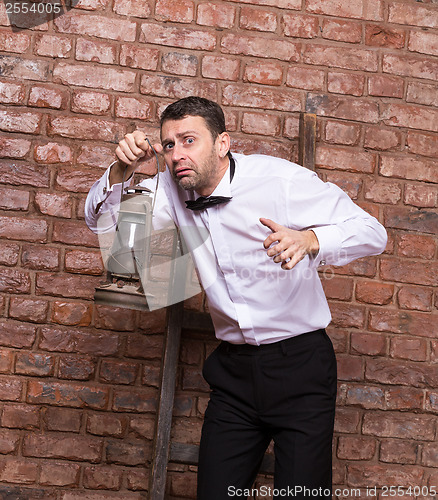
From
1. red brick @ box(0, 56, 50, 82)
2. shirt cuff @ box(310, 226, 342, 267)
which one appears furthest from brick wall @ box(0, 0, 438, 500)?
shirt cuff @ box(310, 226, 342, 267)

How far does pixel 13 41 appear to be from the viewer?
7.15 ft

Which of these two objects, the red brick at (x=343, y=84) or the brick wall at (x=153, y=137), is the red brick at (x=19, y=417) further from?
the red brick at (x=343, y=84)

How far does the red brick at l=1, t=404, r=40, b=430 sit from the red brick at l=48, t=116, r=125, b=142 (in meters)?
0.92

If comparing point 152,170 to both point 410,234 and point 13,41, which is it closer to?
point 13,41

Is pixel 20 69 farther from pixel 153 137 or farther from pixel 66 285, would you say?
pixel 66 285

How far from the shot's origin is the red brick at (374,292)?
7.16 feet

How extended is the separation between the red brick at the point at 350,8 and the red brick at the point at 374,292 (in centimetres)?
94

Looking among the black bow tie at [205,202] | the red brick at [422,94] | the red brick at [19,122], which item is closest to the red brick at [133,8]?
the red brick at [19,122]

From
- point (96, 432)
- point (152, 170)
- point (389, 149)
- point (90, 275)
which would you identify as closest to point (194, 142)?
point (152, 170)

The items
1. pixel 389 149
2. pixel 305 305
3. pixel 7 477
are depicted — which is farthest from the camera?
pixel 389 149

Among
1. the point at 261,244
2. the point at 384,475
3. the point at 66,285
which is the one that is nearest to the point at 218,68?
the point at 261,244

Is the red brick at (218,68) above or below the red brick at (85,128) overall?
above

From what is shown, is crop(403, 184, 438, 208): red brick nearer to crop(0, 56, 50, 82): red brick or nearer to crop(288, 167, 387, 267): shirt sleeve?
crop(288, 167, 387, 267): shirt sleeve

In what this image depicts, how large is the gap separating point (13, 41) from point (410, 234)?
151cm
